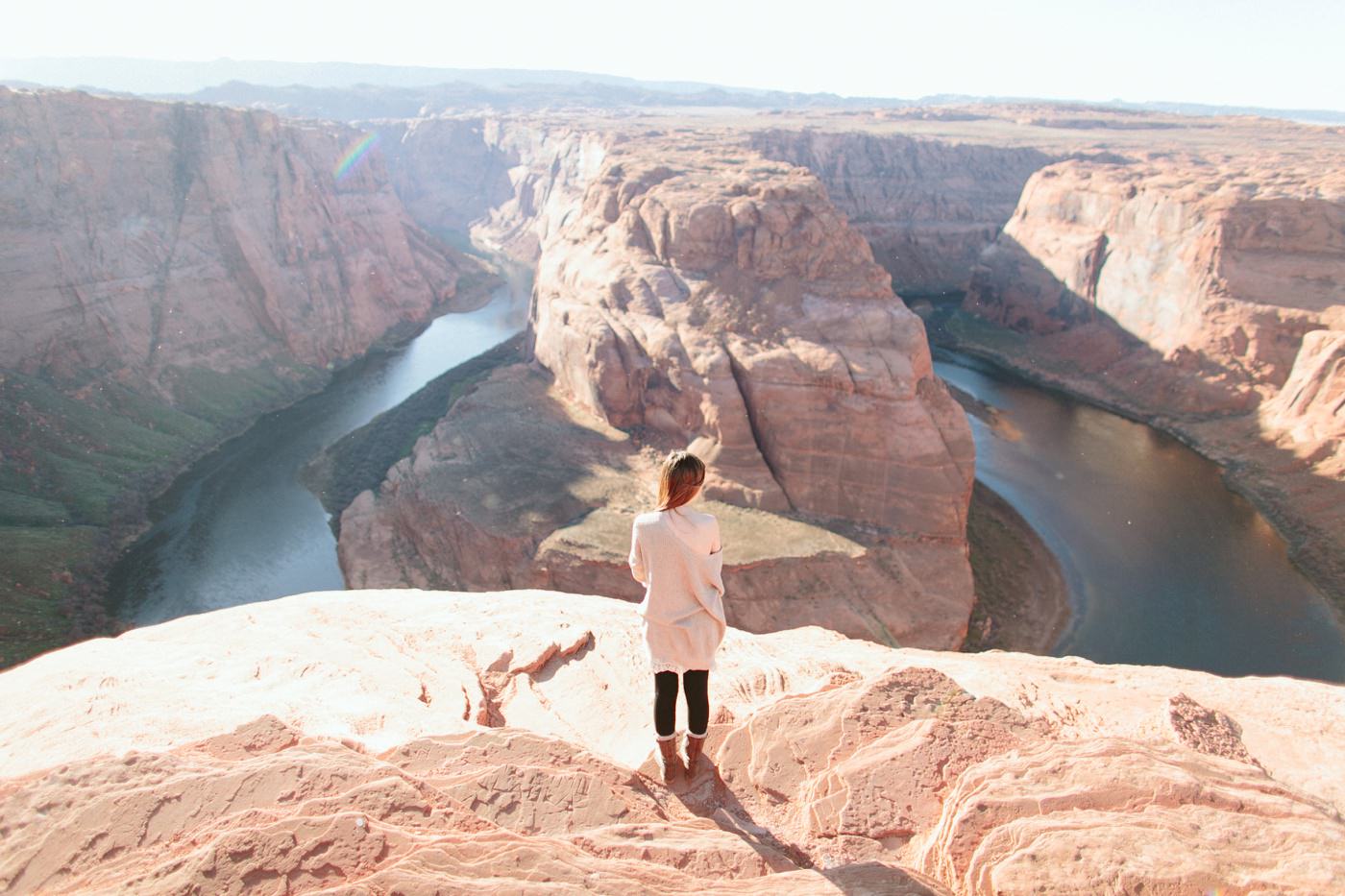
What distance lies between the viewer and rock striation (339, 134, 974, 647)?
2400 centimetres

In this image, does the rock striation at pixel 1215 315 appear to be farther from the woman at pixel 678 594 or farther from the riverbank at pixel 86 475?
the riverbank at pixel 86 475

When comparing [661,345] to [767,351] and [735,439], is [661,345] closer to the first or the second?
[767,351]

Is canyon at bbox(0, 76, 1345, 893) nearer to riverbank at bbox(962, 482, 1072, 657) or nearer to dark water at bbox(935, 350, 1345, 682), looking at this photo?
riverbank at bbox(962, 482, 1072, 657)

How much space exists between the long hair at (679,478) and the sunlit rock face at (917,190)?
66226 mm

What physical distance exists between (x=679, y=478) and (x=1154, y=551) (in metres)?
29.8

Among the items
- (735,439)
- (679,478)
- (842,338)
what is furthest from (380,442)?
(679,478)

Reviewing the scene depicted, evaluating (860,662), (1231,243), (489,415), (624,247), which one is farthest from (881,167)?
(860,662)

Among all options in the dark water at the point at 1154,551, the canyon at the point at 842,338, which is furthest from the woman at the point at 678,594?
the dark water at the point at 1154,551

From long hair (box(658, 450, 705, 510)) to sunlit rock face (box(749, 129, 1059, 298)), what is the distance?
6623cm

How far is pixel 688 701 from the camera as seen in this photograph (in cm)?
538

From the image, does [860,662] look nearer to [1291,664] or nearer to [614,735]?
[614,735]

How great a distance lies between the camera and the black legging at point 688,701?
5.32m

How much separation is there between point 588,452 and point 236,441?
21.2m

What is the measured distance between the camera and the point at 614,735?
6.42 meters
